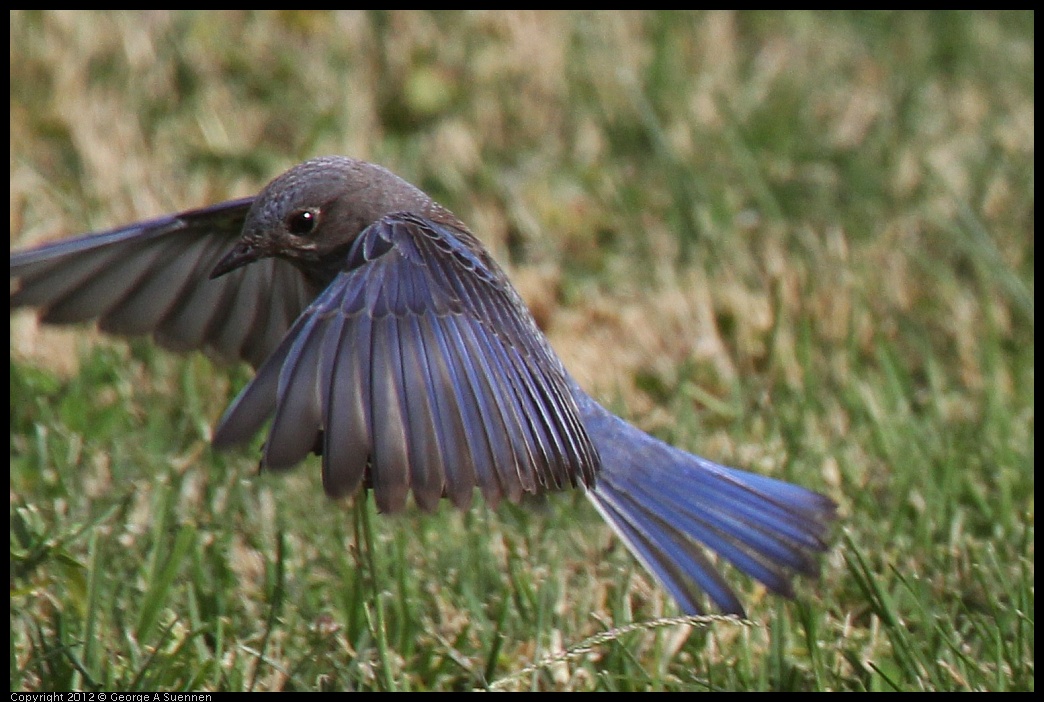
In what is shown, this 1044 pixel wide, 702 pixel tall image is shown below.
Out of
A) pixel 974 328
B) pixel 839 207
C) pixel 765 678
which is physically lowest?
pixel 765 678

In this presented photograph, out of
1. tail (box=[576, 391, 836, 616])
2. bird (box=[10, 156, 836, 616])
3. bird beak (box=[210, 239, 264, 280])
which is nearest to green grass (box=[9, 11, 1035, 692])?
tail (box=[576, 391, 836, 616])

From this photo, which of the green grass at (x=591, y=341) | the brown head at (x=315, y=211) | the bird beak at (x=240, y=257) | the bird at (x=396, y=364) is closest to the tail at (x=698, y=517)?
the bird at (x=396, y=364)

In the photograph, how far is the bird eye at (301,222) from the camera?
3.59 metres

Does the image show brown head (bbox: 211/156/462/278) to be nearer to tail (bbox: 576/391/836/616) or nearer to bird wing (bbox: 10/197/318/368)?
bird wing (bbox: 10/197/318/368)

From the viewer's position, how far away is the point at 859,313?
5102 millimetres

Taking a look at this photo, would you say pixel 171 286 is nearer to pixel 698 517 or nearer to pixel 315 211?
pixel 315 211

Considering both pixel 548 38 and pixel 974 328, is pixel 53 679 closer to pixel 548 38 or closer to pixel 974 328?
pixel 974 328

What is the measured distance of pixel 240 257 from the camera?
355 centimetres

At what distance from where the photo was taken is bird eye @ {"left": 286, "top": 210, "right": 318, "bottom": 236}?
359cm

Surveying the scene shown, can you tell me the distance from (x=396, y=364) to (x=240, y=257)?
0.72m

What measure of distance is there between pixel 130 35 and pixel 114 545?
10.1 feet

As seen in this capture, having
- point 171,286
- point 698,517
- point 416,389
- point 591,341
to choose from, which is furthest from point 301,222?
point 591,341

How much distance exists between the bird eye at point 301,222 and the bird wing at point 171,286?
35cm

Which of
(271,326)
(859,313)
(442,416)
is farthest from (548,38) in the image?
(442,416)
